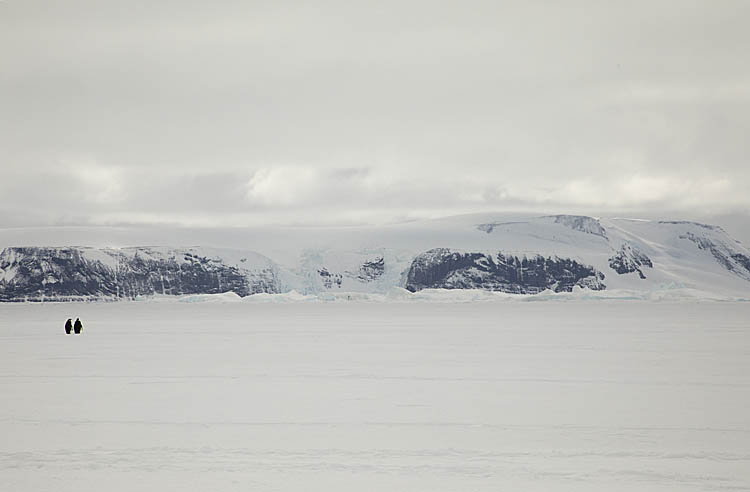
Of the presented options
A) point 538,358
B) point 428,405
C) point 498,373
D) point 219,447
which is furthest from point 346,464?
point 538,358

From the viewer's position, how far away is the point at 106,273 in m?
188

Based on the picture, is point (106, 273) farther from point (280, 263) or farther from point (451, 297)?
point (451, 297)

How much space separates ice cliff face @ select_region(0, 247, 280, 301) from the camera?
607 ft

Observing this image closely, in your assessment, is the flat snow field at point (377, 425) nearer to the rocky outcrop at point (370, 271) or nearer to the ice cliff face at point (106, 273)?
the rocky outcrop at point (370, 271)

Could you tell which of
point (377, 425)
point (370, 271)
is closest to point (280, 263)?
point (370, 271)

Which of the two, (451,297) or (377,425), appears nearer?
(377,425)

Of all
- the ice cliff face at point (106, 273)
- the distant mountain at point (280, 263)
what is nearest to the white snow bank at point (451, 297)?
the distant mountain at point (280, 263)

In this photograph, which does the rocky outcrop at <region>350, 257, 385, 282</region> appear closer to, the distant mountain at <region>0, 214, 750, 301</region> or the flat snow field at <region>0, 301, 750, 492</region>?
the distant mountain at <region>0, 214, 750, 301</region>

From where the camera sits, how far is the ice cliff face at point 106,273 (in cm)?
18500

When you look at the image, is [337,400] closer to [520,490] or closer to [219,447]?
[219,447]

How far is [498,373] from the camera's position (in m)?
18.2

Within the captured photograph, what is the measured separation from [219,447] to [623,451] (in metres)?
4.32

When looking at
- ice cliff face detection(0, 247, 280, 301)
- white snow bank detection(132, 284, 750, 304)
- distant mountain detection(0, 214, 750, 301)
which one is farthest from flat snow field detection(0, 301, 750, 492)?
ice cliff face detection(0, 247, 280, 301)

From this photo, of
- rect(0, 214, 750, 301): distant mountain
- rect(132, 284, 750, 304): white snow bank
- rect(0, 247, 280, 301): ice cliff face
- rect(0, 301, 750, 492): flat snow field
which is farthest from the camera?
rect(0, 247, 280, 301): ice cliff face
